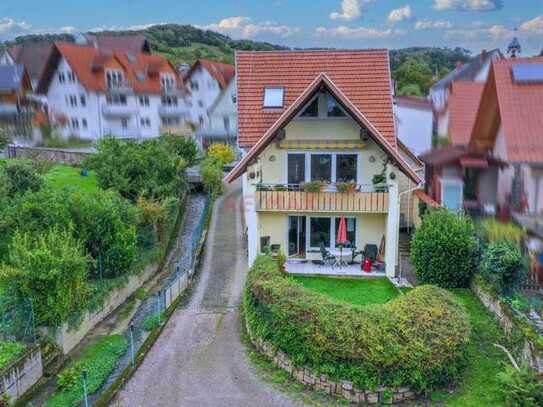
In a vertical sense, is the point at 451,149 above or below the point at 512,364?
above

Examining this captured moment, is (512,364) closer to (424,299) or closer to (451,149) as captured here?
(424,299)

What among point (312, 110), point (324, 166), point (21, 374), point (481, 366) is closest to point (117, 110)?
point (21, 374)

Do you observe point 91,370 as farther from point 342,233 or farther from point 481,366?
point 342,233

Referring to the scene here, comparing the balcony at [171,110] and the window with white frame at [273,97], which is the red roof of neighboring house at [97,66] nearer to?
the balcony at [171,110]

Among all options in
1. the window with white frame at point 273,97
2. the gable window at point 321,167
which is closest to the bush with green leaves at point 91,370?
the gable window at point 321,167

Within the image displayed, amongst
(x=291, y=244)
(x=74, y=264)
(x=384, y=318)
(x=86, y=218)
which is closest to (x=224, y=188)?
(x=291, y=244)

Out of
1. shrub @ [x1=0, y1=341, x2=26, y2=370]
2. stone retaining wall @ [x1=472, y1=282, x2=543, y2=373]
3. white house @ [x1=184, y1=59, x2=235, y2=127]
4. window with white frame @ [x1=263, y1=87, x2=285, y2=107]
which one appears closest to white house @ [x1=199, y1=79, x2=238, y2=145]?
white house @ [x1=184, y1=59, x2=235, y2=127]

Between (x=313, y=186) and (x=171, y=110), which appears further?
(x=313, y=186)
